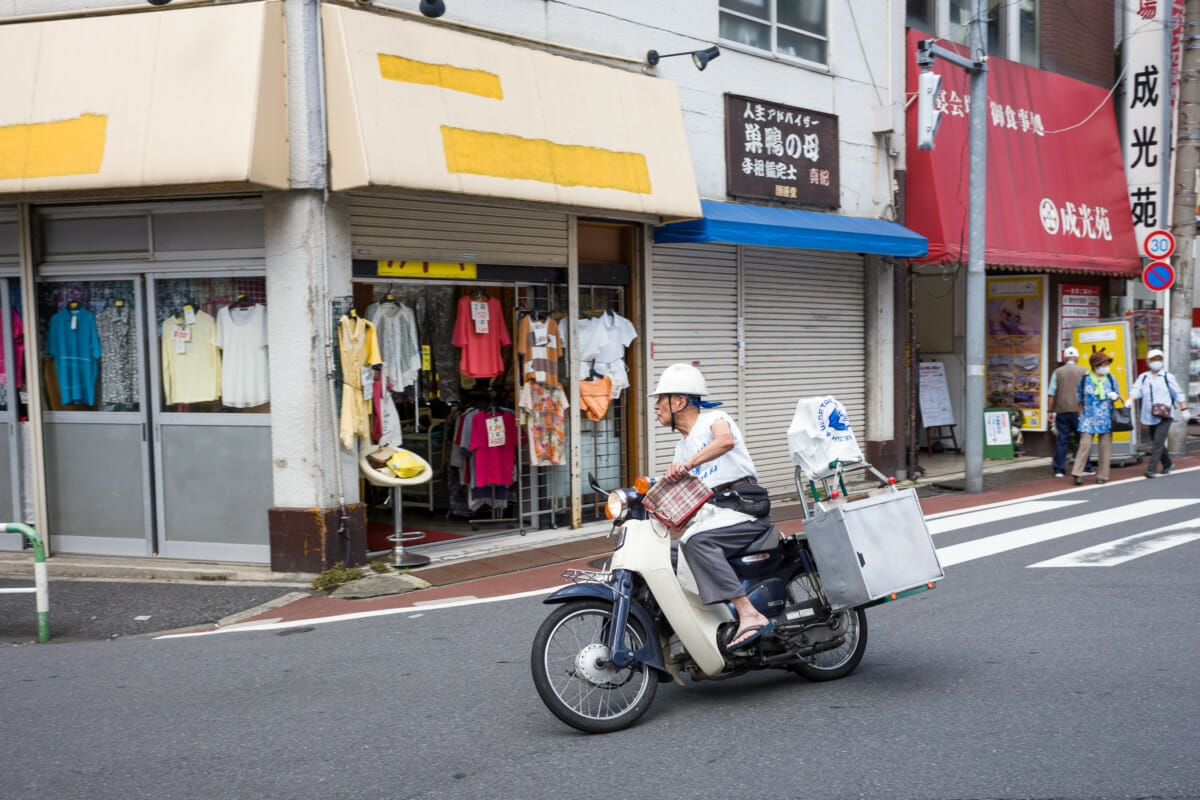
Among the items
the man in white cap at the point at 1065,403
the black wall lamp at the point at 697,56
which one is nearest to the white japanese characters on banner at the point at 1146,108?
the man in white cap at the point at 1065,403

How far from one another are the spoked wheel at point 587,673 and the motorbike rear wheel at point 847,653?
118 centimetres

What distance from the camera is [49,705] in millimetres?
5801

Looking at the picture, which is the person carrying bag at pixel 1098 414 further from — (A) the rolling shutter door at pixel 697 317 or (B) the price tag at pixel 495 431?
(B) the price tag at pixel 495 431

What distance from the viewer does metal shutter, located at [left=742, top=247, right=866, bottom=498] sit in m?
13.7

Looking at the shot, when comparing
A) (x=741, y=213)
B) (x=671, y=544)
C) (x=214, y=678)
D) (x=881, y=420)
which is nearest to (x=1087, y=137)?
(x=881, y=420)

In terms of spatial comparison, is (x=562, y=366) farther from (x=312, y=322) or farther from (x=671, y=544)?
(x=671, y=544)

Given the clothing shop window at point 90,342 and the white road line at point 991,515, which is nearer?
the clothing shop window at point 90,342

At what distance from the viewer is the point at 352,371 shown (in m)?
9.20

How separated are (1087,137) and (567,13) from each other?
11813mm

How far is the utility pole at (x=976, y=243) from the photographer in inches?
542

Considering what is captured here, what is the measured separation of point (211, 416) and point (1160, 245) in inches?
574

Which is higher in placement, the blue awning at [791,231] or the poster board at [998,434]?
the blue awning at [791,231]

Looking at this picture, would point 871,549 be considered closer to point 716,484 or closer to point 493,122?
point 716,484

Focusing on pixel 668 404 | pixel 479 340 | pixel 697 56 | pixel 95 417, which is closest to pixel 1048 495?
pixel 697 56
